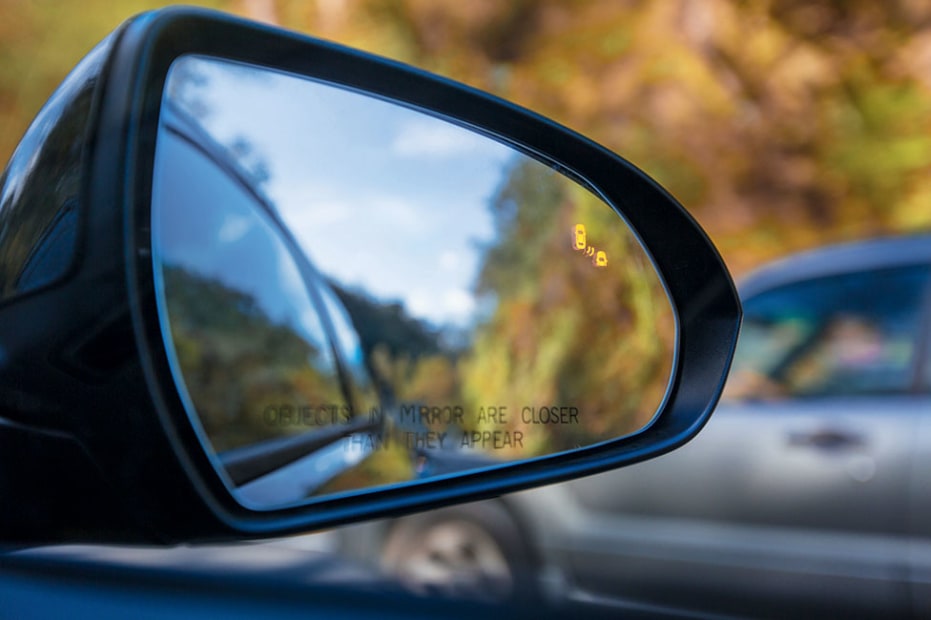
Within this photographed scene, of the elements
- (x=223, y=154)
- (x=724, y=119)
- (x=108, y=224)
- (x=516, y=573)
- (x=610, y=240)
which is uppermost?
(x=724, y=119)

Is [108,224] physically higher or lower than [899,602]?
higher

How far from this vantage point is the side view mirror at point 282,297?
1.07 meters

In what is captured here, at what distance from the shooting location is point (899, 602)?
3.39 meters

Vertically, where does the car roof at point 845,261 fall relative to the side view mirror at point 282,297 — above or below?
above

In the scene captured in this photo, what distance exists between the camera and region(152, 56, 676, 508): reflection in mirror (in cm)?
166

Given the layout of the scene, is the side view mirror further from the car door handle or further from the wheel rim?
the wheel rim

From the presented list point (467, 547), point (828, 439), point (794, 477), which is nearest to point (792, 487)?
point (794, 477)

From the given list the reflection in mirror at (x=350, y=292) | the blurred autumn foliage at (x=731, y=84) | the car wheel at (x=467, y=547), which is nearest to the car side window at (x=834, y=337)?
the reflection in mirror at (x=350, y=292)

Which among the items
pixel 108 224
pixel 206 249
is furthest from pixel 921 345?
pixel 108 224

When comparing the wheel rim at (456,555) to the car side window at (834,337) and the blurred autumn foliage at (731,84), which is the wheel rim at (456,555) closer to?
the car side window at (834,337)

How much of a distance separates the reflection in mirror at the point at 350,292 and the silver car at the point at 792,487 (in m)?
0.76

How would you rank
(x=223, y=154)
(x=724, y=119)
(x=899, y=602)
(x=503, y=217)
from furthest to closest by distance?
1. (x=724, y=119)
2. (x=899, y=602)
3. (x=503, y=217)
4. (x=223, y=154)

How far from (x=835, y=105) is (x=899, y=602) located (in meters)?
4.91

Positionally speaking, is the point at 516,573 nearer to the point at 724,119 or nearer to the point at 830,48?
the point at 724,119
